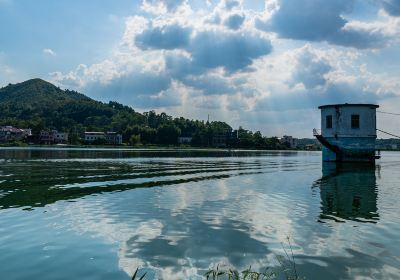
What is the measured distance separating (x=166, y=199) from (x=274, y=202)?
6599 millimetres

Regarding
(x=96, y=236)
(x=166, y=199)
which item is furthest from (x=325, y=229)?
(x=166, y=199)

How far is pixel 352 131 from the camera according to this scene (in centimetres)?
5650

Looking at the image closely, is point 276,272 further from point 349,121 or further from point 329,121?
point 329,121

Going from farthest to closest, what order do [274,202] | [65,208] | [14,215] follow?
[274,202] < [65,208] < [14,215]

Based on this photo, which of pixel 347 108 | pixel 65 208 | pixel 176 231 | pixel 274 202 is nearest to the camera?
pixel 176 231

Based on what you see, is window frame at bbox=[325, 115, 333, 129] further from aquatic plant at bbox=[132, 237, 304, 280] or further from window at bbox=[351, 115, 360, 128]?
aquatic plant at bbox=[132, 237, 304, 280]

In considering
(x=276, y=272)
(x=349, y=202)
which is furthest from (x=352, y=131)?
(x=276, y=272)

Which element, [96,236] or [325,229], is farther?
[325,229]

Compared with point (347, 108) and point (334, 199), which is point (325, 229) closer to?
point (334, 199)

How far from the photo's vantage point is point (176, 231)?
14.7 meters

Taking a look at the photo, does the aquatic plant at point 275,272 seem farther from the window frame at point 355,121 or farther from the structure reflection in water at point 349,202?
the window frame at point 355,121

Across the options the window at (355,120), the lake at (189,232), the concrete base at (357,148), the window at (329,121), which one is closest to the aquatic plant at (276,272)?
the lake at (189,232)

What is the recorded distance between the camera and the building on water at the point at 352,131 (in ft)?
185

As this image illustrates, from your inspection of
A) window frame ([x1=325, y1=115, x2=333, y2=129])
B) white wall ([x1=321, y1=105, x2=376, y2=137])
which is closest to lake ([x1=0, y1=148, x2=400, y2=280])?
white wall ([x1=321, y1=105, x2=376, y2=137])
